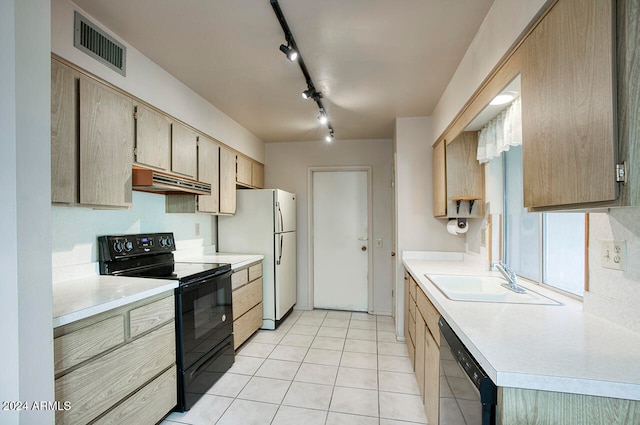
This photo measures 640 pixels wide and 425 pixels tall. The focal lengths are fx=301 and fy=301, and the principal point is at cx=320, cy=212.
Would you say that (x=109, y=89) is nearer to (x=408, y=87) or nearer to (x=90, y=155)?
(x=90, y=155)

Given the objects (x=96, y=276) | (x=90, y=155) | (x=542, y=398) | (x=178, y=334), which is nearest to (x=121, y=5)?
(x=90, y=155)

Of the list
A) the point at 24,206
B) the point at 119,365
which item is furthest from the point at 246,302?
the point at 24,206

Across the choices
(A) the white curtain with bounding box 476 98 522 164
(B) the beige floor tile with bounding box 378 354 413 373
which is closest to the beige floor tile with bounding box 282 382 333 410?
(B) the beige floor tile with bounding box 378 354 413 373

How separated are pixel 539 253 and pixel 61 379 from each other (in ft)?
8.33

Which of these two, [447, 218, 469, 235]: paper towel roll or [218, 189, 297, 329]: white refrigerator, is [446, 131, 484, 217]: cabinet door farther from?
[218, 189, 297, 329]: white refrigerator

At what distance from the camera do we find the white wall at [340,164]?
4.16m

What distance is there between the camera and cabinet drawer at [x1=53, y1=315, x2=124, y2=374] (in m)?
1.25

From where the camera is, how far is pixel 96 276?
2.01m

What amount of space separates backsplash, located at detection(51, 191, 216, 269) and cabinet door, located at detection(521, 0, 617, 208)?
2417mm

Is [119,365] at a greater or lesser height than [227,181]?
lesser

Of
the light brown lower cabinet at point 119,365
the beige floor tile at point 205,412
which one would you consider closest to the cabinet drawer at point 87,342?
the light brown lower cabinet at point 119,365

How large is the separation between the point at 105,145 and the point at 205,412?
6.06 ft

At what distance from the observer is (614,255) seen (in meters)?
1.18

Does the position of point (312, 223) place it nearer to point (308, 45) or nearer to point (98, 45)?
point (308, 45)
